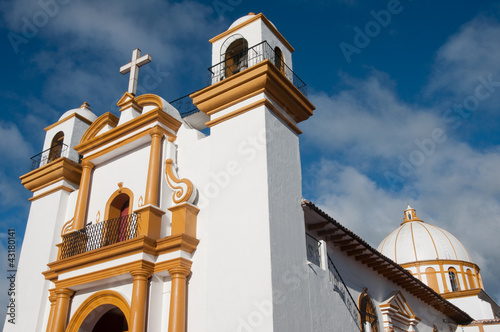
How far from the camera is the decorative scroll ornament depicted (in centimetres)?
997

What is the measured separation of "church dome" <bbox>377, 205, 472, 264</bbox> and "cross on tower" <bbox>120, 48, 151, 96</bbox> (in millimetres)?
23338

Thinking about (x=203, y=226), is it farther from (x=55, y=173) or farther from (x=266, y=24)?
(x=55, y=173)

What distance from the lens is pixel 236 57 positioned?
39.2ft

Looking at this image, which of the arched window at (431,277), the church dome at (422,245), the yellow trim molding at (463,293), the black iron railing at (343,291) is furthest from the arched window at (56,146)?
the arched window at (431,277)

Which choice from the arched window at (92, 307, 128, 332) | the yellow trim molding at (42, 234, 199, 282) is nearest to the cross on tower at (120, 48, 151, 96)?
the yellow trim molding at (42, 234, 199, 282)

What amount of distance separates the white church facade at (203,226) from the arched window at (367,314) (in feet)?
0.22

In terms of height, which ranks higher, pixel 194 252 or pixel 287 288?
pixel 194 252

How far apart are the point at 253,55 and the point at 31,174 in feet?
24.9

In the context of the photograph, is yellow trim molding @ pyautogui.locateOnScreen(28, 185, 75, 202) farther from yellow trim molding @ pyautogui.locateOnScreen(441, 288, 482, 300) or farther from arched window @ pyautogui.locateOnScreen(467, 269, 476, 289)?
arched window @ pyautogui.locateOnScreen(467, 269, 476, 289)

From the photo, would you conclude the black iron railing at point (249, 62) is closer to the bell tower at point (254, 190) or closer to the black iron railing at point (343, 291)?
the bell tower at point (254, 190)

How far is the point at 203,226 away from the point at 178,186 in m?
1.18

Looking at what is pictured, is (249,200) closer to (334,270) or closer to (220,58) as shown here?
(334,270)

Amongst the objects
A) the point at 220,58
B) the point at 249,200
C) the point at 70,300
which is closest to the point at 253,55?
the point at 220,58

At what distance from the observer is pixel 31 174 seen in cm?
1367
